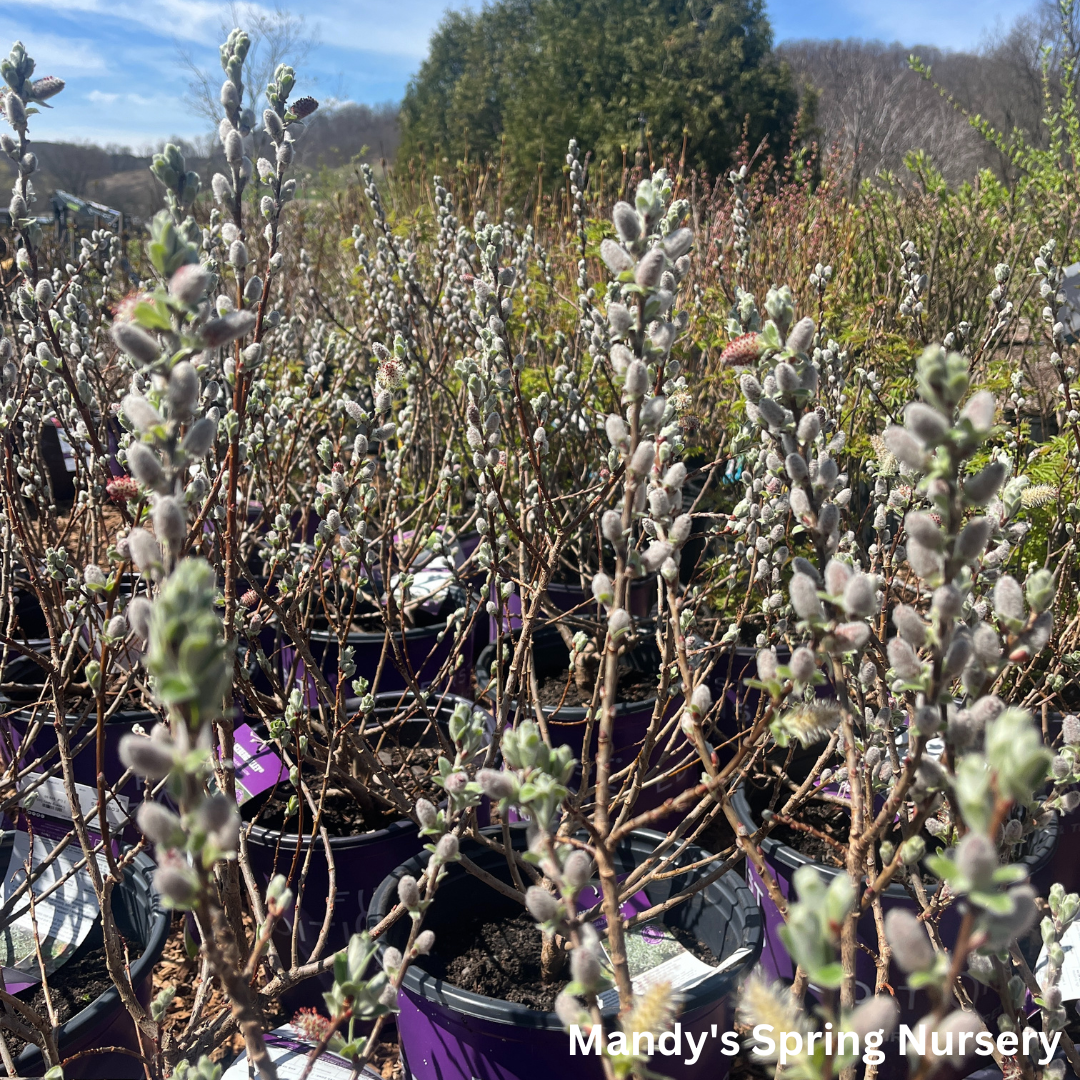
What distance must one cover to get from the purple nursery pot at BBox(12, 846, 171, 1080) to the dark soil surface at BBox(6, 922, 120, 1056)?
6 cm

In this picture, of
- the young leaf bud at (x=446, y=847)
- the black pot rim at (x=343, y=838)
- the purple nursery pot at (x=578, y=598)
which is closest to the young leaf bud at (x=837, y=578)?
the young leaf bud at (x=446, y=847)

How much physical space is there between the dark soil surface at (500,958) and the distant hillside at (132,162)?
10721mm

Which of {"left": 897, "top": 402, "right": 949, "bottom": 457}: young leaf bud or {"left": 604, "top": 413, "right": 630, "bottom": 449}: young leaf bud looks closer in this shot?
{"left": 897, "top": 402, "right": 949, "bottom": 457}: young leaf bud

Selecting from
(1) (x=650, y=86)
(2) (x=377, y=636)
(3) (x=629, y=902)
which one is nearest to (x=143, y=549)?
(3) (x=629, y=902)

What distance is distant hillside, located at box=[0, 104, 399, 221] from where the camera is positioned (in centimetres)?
1670

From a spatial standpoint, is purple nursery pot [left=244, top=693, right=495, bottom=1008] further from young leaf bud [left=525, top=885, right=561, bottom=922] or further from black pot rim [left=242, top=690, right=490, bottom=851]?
Answer: young leaf bud [left=525, top=885, right=561, bottom=922]

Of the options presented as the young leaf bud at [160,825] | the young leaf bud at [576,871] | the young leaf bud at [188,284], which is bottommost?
the young leaf bud at [576,871]

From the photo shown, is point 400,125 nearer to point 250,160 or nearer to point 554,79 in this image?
point 554,79

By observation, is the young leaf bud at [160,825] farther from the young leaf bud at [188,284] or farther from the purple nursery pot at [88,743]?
the purple nursery pot at [88,743]

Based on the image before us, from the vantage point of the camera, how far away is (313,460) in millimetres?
2820

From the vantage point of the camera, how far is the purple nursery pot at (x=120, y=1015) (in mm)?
1430

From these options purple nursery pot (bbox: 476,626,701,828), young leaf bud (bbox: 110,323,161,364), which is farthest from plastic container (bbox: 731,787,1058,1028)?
young leaf bud (bbox: 110,323,161,364)

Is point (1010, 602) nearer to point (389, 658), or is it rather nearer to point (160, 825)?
point (160, 825)

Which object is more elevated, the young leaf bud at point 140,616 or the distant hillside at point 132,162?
the distant hillside at point 132,162
